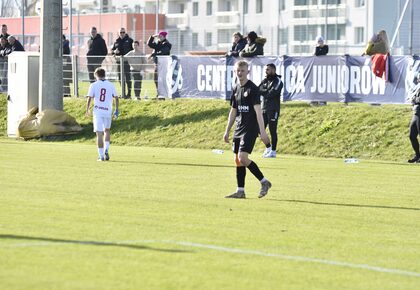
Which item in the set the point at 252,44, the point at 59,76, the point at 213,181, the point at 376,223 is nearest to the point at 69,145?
the point at 59,76

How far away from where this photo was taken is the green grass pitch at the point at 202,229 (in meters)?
9.72

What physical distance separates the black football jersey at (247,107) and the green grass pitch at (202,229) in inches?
39.1

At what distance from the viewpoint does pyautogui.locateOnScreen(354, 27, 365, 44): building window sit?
71.3 meters

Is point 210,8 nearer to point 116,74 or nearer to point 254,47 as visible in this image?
point 116,74

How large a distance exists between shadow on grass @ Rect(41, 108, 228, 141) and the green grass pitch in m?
9.27

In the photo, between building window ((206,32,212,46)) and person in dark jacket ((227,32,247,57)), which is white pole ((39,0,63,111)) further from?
building window ((206,32,212,46))

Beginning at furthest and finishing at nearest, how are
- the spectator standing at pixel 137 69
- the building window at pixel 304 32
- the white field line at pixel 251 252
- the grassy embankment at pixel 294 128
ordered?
the building window at pixel 304 32 → the spectator standing at pixel 137 69 → the grassy embankment at pixel 294 128 → the white field line at pixel 251 252

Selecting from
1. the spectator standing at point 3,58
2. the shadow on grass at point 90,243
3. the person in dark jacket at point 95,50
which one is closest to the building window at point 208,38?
the spectator standing at point 3,58

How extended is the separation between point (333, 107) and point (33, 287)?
21641 millimetres

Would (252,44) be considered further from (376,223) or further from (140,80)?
(376,223)

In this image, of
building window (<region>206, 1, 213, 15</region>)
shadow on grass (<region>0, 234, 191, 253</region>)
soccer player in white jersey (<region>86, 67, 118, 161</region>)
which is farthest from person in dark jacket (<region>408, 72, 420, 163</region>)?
building window (<region>206, 1, 213, 15</region>)

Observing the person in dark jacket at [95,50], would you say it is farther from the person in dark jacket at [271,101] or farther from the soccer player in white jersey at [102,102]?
the soccer player in white jersey at [102,102]

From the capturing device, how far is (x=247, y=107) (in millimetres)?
16781

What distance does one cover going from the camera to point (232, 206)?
15617mm
